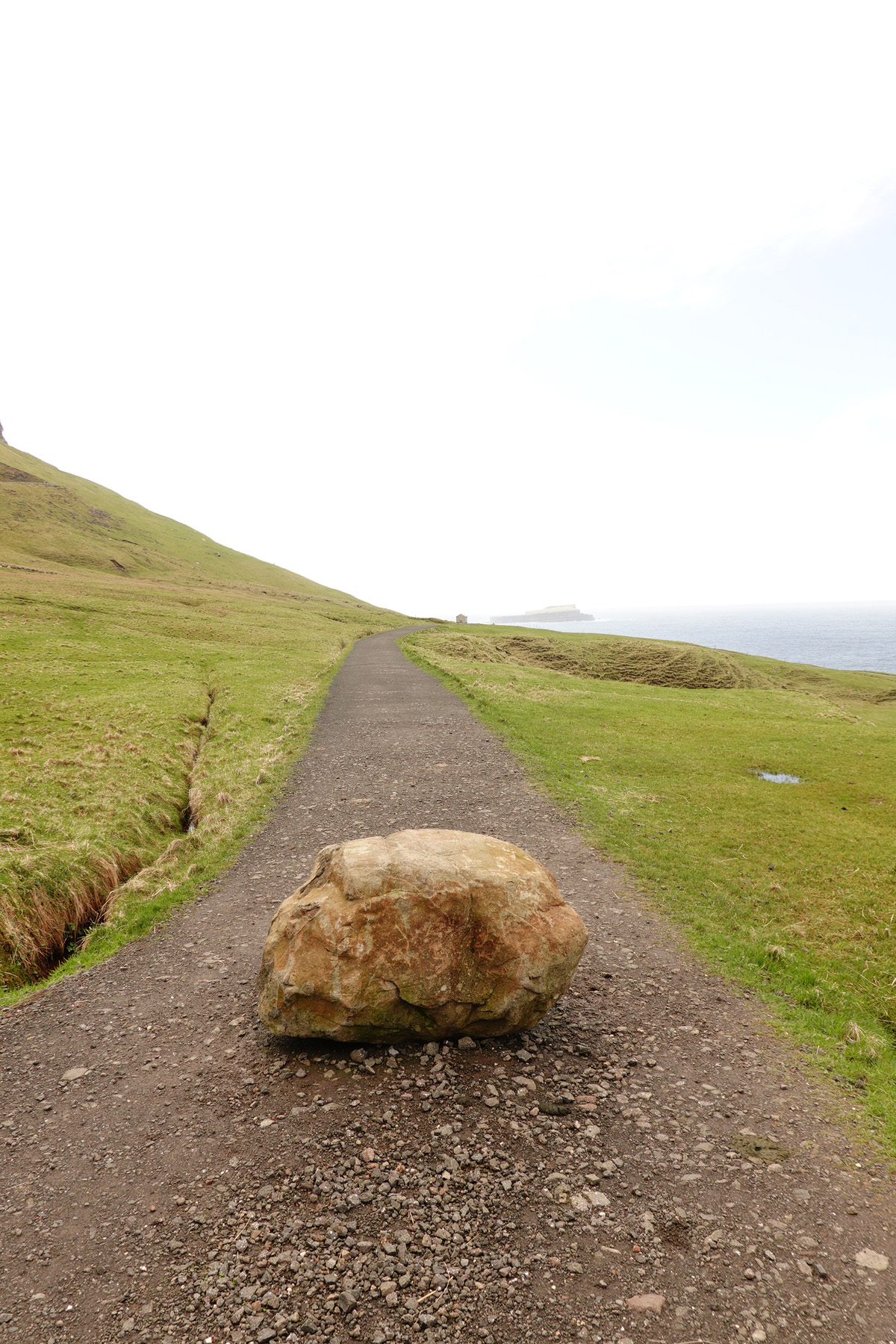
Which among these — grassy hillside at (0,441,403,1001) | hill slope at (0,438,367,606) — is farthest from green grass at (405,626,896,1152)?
hill slope at (0,438,367,606)

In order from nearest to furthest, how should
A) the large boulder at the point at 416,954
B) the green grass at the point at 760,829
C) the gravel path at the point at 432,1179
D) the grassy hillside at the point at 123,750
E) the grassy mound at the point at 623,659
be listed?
the gravel path at the point at 432,1179 < the large boulder at the point at 416,954 < the green grass at the point at 760,829 < the grassy hillside at the point at 123,750 < the grassy mound at the point at 623,659

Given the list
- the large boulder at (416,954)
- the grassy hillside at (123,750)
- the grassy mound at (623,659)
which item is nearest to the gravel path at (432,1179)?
the large boulder at (416,954)

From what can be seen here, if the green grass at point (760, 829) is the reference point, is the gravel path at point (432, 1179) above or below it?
below

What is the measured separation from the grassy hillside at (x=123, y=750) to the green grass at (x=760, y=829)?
456 inches

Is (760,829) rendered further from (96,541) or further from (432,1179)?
(96,541)

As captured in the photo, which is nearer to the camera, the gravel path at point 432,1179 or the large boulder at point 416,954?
the gravel path at point 432,1179

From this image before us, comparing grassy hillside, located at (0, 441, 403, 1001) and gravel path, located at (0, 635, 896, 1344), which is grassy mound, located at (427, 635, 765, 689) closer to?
grassy hillside, located at (0, 441, 403, 1001)

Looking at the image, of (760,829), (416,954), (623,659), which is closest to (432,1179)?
(416,954)

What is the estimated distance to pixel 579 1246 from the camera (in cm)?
623

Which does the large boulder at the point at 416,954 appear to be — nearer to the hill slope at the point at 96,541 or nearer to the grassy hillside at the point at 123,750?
the grassy hillside at the point at 123,750

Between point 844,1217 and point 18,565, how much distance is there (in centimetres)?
11175

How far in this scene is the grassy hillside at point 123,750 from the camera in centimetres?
1395

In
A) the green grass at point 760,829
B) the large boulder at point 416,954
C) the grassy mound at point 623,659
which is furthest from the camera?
the grassy mound at point 623,659

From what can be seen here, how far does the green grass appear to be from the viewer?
10469 millimetres
